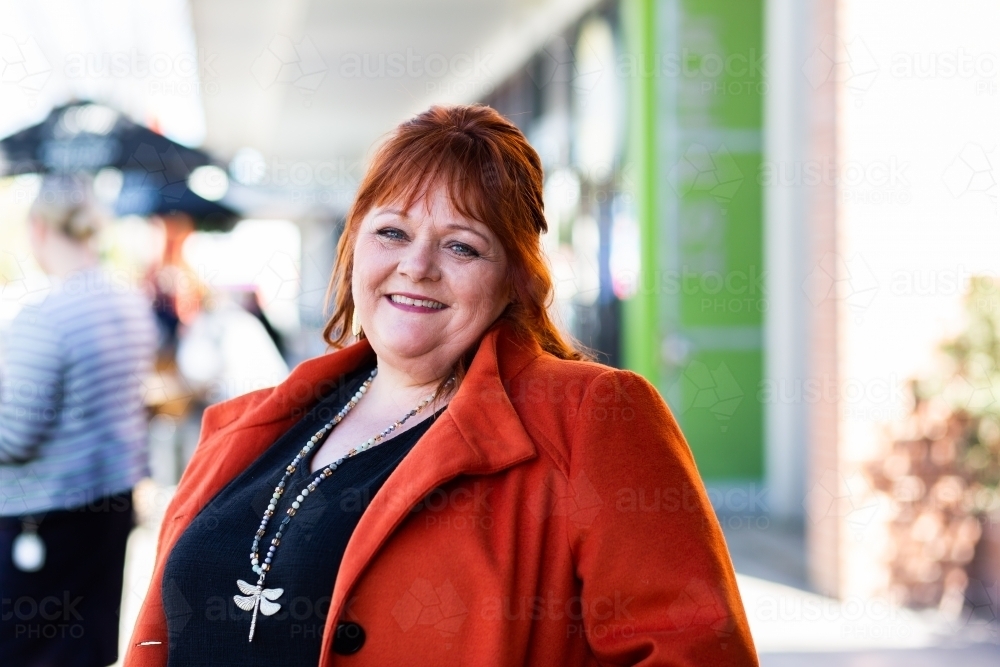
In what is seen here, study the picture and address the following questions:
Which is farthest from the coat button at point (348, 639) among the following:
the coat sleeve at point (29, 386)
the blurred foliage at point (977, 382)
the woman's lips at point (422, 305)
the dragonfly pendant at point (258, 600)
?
the blurred foliage at point (977, 382)

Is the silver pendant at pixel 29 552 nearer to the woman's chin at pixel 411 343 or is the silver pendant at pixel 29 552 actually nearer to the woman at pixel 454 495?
the woman at pixel 454 495

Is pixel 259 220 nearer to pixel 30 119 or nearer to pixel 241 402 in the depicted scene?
pixel 30 119

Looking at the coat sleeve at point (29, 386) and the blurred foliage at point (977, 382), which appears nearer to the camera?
the coat sleeve at point (29, 386)

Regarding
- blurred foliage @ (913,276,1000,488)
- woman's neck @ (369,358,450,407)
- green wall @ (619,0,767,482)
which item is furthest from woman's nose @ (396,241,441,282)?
green wall @ (619,0,767,482)

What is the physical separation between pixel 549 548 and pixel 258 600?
49 centimetres

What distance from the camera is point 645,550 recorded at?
4.87ft

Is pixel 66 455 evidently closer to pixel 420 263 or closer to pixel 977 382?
pixel 420 263

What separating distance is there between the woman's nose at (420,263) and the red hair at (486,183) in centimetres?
8

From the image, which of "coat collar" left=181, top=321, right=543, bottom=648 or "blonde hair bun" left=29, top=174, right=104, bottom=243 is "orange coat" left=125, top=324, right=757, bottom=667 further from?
"blonde hair bun" left=29, top=174, right=104, bottom=243

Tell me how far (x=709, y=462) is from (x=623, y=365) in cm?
101

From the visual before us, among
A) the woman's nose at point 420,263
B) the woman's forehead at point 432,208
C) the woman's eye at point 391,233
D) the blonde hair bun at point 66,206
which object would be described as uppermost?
the blonde hair bun at point 66,206

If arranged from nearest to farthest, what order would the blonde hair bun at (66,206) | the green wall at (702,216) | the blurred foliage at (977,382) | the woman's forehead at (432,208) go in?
1. the woman's forehead at (432,208)
2. the blonde hair bun at (66,206)
3. the blurred foliage at (977,382)
4. the green wall at (702,216)

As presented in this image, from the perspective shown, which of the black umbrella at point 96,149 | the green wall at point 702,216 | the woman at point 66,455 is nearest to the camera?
the woman at point 66,455

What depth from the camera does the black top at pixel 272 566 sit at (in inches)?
63.6
